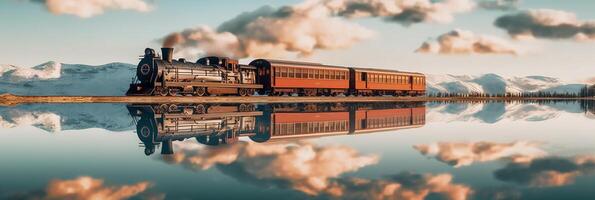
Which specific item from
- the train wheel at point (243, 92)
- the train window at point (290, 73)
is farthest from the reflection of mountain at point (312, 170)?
the train window at point (290, 73)

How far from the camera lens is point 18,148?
1116 cm

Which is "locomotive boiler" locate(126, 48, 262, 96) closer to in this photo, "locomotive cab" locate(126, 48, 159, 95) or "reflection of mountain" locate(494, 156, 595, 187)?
"locomotive cab" locate(126, 48, 159, 95)

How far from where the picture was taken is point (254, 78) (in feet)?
140

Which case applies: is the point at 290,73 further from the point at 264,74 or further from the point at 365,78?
the point at 365,78

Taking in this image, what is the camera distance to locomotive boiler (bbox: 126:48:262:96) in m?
34.4

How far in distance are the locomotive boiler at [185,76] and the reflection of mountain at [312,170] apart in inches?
961

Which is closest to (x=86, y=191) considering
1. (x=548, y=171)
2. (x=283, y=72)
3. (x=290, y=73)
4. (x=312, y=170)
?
(x=312, y=170)

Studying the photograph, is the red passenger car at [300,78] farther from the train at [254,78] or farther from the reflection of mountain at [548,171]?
the reflection of mountain at [548,171]

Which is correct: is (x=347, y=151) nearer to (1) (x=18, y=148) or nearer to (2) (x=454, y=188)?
(2) (x=454, y=188)

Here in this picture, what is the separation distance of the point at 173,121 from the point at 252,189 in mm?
12268

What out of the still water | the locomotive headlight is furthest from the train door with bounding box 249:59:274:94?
the still water

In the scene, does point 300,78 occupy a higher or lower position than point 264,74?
lower

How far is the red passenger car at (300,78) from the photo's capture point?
43.1 m

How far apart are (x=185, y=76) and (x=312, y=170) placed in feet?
96.4
